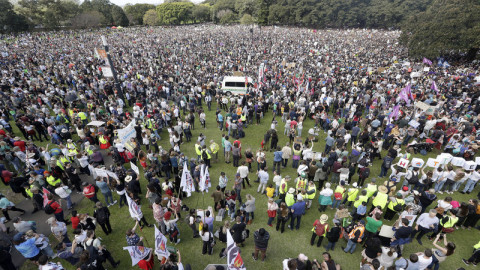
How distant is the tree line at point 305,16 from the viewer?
26.2m

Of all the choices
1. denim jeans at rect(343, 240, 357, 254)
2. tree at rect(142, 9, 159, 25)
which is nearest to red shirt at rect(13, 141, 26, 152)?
denim jeans at rect(343, 240, 357, 254)

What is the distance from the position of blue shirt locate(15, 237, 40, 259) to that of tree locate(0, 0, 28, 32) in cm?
6500

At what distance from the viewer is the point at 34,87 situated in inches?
717

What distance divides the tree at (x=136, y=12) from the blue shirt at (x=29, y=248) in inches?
3640

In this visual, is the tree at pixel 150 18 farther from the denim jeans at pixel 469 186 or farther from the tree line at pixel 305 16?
the denim jeans at pixel 469 186

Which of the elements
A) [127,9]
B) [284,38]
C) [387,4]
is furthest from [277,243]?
[127,9]

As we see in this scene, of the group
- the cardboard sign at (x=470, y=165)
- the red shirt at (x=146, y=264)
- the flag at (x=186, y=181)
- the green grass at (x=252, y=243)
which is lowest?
the green grass at (x=252, y=243)

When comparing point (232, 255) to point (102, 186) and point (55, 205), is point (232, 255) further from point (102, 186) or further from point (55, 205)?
point (55, 205)

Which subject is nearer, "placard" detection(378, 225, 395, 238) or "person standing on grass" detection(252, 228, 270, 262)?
"person standing on grass" detection(252, 228, 270, 262)

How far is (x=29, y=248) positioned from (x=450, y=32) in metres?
38.7

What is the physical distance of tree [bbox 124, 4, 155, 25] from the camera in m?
80.9

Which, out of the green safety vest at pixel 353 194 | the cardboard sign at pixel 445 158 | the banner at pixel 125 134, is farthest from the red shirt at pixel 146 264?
the cardboard sign at pixel 445 158

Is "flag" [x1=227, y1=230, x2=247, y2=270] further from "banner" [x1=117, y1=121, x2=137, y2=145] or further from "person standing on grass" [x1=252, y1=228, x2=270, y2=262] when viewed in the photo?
"banner" [x1=117, y1=121, x2=137, y2=145]

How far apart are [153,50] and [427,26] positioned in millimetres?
37977
